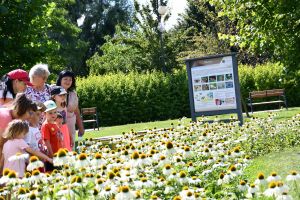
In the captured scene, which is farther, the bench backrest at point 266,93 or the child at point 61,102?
the bench backrest at point 266,93

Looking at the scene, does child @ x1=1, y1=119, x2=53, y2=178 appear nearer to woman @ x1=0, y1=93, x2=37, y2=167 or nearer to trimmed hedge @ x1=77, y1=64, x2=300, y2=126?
woman @ x1=0, y1=93, x2=37, y2=167

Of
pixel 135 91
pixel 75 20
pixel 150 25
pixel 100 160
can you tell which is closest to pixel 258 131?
pixel 100 160

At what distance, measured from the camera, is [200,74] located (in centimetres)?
1539

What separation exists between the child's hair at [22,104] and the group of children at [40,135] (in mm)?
89

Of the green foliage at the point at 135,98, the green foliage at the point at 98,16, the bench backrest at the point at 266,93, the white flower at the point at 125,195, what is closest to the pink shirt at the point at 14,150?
the white flower at the point at 125,195

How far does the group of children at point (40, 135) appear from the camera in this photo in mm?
6289

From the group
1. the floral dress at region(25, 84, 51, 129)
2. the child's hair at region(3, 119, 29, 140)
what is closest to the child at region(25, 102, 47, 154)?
the child's hair at region(3, 119, 29, 140)

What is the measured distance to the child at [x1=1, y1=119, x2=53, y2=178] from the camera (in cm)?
627

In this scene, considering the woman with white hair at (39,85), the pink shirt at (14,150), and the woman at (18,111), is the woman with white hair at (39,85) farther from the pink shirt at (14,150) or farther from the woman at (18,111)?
the pink shirt at (14,150)

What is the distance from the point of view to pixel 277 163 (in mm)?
9352

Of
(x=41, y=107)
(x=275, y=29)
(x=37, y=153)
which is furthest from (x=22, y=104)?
(x=275, y=29)

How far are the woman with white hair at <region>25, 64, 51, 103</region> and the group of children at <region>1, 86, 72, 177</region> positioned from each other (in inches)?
4.8

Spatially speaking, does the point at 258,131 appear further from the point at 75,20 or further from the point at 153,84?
the point at 75,20

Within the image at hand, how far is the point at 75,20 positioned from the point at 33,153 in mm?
50115
